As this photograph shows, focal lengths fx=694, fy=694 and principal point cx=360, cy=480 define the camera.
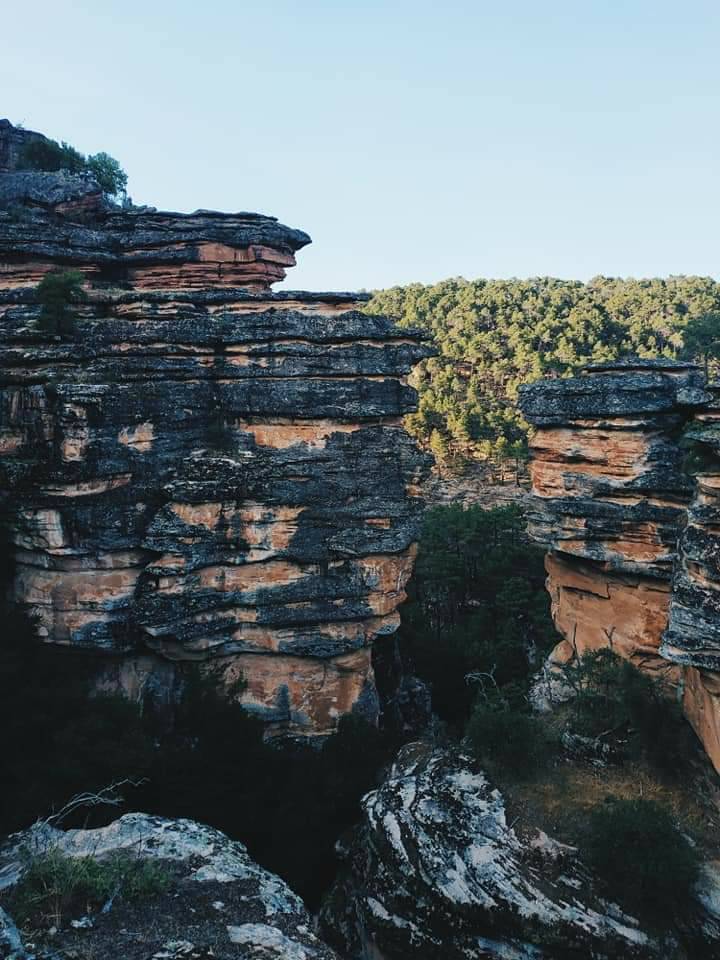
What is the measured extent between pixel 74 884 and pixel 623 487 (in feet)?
50.1

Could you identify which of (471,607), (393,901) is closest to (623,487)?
(393,901)

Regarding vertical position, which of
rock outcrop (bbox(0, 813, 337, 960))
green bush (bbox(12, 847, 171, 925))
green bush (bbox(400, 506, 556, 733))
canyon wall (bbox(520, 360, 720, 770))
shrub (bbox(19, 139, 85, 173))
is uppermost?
shrub (bbox(19, 139, 85, 173))

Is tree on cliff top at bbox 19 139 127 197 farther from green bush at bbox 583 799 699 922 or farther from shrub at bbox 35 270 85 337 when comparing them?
green bush at bbox 583 799 699 922

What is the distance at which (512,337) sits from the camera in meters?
61.2

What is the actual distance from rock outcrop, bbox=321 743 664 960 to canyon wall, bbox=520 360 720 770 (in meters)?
5.03

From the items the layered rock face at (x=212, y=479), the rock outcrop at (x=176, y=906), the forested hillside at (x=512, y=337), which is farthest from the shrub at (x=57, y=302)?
the forested hillside at (x=512, y=337)

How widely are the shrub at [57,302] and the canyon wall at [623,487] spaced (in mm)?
13617

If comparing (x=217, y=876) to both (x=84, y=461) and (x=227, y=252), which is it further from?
(x=227, y=252)

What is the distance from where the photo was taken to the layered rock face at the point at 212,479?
64.8 ft

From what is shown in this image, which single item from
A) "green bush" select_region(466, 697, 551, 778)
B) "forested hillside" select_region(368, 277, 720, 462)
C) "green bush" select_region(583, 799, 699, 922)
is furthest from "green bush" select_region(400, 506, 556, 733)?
"forested hillside" select_region(368, 277, 720, 462)

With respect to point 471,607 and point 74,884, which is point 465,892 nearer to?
point 74,884

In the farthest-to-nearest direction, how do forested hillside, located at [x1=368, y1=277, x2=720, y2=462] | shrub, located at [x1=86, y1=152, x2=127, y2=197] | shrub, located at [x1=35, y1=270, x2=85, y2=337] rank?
forested hillside, located at [x1=368, y1=277, x2=720, y2=462], shrub, located at [x1=86, y1=152, x2=127, y2=197], shrub, located at [x1=35, y1=270, x2=85, y2=337]

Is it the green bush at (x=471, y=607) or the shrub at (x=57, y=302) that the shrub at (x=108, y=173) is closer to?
the shrub at (x=57, y=302)

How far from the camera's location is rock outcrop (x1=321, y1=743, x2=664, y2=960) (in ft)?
42.1
